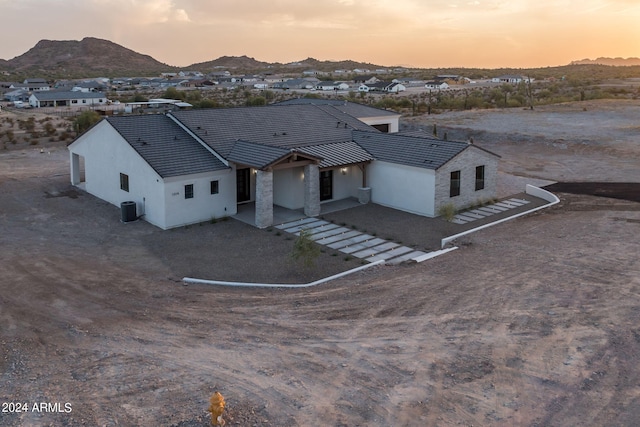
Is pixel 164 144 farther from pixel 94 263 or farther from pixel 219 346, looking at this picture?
pixel 219 346

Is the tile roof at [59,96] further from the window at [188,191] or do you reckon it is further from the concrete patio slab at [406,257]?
the concrete patio slab at [406,257]

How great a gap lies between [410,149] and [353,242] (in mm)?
7143

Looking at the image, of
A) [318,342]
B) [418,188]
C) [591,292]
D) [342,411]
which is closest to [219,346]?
[318,342]

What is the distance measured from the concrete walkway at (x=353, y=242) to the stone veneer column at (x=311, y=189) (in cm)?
51

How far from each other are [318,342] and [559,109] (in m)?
60.2

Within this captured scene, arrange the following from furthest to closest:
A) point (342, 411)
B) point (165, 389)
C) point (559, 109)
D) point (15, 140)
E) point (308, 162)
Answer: point (559, 109), point (15, 140), point (308, 162), point (165, 389), point (342, 411)

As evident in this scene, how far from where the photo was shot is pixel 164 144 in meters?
24.0

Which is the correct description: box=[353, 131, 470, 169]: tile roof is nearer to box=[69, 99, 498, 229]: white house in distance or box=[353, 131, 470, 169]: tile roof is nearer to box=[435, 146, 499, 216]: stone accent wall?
box=[69, 99, 498, 229]: white house in distance

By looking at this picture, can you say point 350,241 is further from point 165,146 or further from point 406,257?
point 165,146

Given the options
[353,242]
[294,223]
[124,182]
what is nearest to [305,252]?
[353,242]

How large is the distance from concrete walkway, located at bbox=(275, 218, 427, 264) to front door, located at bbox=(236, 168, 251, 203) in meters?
3.73

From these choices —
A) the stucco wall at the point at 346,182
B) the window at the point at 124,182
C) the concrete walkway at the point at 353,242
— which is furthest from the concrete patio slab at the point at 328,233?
the window at the point at 124,182

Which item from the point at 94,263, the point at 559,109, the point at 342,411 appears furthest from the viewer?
the point at 559,109

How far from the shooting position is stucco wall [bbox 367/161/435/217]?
24.1 m
